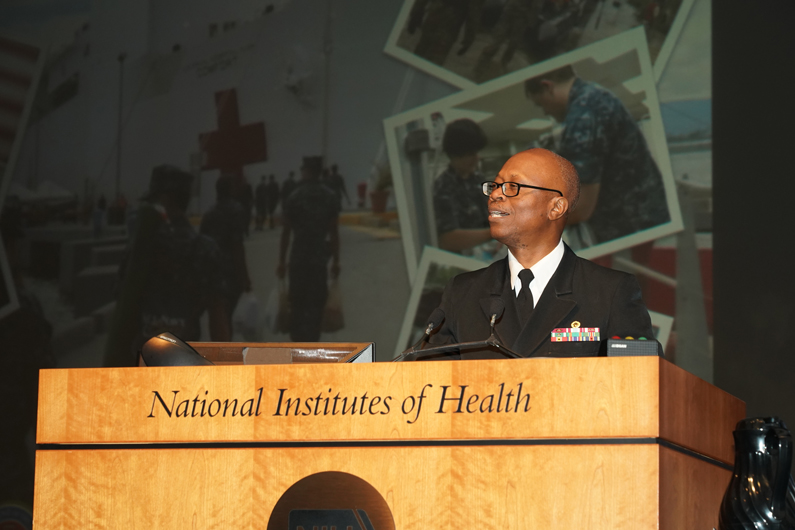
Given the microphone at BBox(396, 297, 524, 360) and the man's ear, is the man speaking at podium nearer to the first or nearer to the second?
the man's ear

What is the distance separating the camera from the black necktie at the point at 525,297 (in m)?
2.09

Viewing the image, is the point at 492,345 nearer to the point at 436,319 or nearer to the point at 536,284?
the point at 436,319

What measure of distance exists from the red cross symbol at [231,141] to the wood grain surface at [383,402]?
3.07 metres

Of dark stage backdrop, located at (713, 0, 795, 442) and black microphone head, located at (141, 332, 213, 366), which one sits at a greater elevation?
dark stage backdrop, located at (713, 0, 795, 442)

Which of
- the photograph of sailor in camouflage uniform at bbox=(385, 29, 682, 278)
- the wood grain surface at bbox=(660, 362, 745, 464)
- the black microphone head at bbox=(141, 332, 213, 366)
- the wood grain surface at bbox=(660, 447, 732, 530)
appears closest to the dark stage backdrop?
the photograph of sailor in camouflage uniform at bbox=(385, 29, 682, 278)

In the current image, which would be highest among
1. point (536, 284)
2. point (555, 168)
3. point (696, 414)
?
point (555, 168)

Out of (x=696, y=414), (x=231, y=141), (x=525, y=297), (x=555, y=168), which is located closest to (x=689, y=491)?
(x=696, y=414)

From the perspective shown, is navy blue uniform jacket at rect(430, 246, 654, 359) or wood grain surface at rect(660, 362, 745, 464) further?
navy blue uniform jacket at rect(430, 246, 654, 359)

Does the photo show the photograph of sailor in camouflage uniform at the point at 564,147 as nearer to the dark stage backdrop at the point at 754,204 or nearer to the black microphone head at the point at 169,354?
the dark stage backdrop at the point at 754,204

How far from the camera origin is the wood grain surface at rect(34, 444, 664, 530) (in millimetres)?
1313

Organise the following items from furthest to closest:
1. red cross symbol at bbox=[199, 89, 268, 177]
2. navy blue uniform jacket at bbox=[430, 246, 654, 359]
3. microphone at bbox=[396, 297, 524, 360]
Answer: red cross symbol at bbox=[199, 89, 268, 177]
navy blue uniform jacket at bbox=[430, 246, 654, 359]
microphone at bbox=[396, 297, 524, 360]

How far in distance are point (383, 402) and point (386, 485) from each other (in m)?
0.13

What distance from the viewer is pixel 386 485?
1.39m

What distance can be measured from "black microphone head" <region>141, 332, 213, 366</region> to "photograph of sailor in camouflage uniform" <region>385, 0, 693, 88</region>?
9.68 ft
